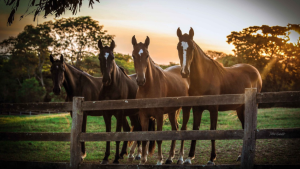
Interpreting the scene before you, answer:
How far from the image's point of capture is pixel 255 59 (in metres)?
30.5

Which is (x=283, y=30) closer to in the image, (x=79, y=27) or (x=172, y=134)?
(x=79, y=27)

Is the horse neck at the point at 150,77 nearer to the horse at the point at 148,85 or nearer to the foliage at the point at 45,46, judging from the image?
the horse at the point at 148,85

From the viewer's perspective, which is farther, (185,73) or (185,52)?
(185,52)

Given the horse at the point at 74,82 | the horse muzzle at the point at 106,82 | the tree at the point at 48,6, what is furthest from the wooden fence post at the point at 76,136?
the tree at the point at 48,6

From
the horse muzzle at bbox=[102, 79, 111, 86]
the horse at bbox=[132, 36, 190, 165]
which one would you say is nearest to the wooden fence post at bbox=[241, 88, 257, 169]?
the horse at bbox=[132, 36, 190, 165]

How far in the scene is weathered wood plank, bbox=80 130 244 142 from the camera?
467 cm

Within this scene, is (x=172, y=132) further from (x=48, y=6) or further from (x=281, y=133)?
(x=48, y=6)

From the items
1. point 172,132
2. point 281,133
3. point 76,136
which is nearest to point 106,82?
point 76,136

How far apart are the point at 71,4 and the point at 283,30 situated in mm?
27483

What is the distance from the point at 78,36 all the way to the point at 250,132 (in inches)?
1350

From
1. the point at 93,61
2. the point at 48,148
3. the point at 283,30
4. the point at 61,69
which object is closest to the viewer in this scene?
the point at 61,69

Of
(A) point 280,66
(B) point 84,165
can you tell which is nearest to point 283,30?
(A) point 280,66

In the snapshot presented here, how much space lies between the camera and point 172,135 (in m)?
4.97

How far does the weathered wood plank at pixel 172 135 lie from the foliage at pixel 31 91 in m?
33.2
